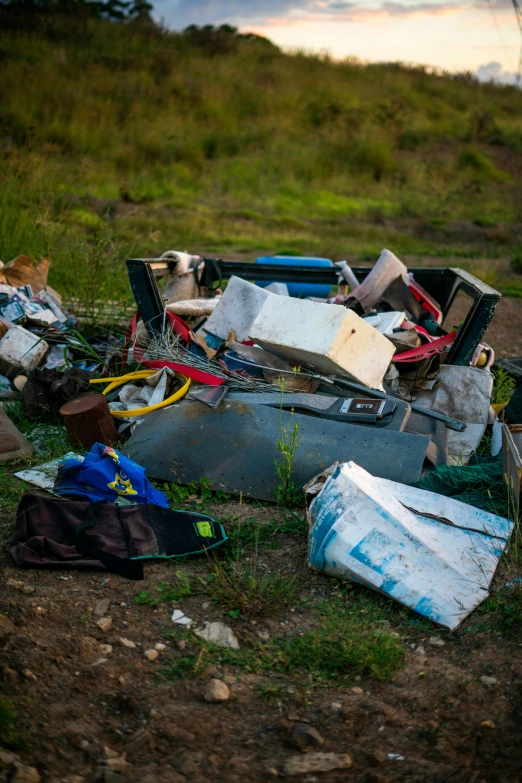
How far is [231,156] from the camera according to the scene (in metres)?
15.0

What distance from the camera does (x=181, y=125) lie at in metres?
15.8

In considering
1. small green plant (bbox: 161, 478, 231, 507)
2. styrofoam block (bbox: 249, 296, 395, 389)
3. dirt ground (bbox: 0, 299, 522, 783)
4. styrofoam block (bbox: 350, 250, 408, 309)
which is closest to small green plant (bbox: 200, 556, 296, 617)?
dirt ground (bbox: 0, 299, 522, 783)

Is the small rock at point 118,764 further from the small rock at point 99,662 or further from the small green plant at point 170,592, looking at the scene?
the small green plant at point 170,592

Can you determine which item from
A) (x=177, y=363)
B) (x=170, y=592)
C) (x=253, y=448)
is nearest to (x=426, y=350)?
(x=253, y=448)

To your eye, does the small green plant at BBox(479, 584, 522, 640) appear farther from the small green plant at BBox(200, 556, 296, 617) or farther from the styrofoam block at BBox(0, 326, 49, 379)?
the styrofoam block at BBox(0, 326, 49, 379)

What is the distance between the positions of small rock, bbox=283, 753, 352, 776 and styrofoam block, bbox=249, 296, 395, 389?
209cm

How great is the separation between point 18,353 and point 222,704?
10.8 ft

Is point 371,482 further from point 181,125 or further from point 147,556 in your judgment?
point 181,125

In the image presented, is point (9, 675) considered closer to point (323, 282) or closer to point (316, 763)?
point (316, 763)

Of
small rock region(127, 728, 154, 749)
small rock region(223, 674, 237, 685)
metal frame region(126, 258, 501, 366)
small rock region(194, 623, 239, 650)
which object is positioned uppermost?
metal frame region(126, 258, 501, 366)

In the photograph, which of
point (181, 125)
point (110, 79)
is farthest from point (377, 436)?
point (110, 79)

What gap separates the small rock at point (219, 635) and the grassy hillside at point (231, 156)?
12.2 feet

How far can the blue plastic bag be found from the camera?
3436mm

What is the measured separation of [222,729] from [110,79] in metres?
18.1
